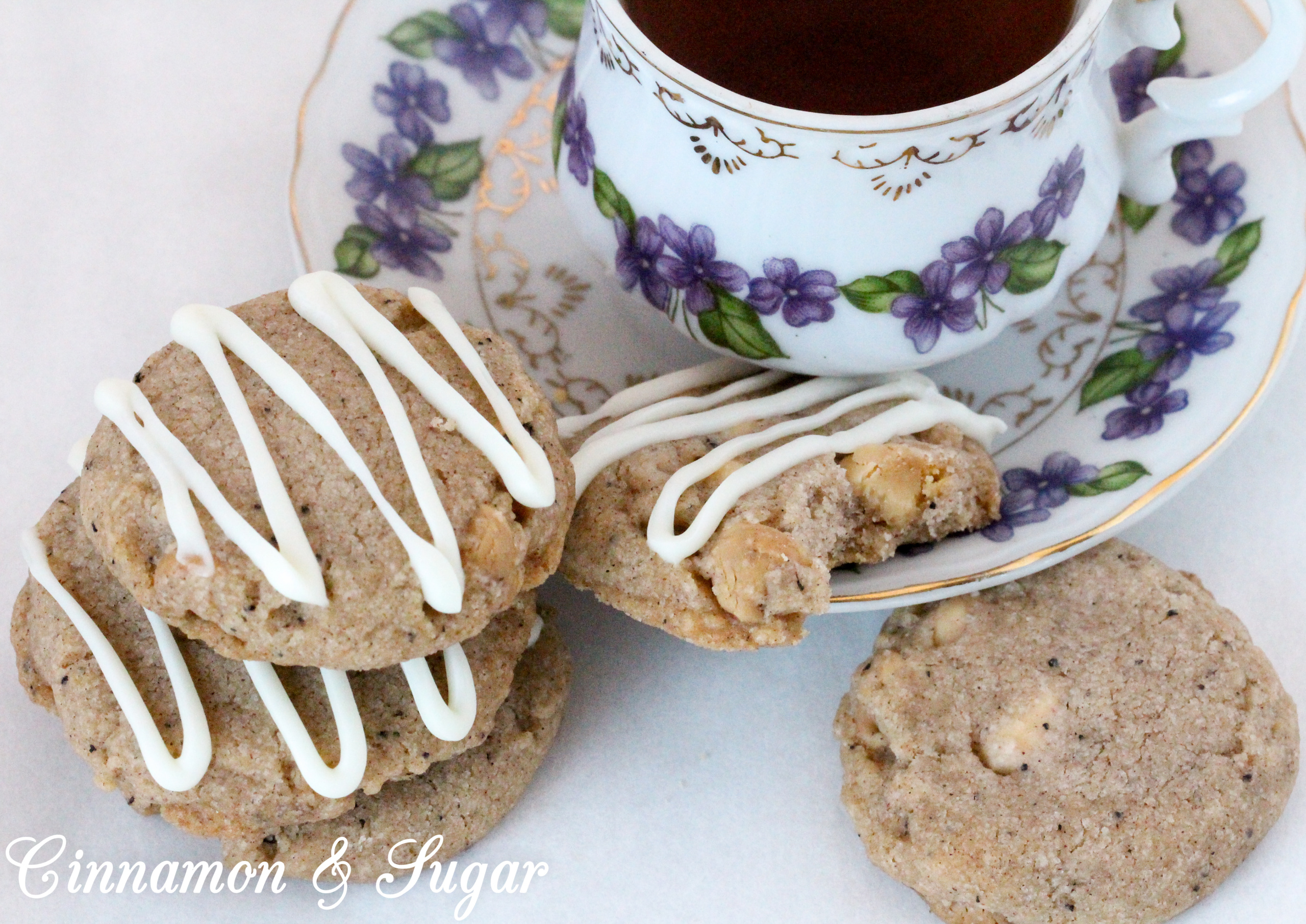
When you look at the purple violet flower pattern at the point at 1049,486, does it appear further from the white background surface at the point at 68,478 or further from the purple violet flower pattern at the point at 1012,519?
the white background surface at the point at 68,478

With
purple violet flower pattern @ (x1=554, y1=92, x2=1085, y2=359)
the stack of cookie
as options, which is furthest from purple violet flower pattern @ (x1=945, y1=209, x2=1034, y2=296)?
the stack of cookie

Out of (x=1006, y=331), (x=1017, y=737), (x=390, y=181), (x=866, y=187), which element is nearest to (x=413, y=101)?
(x=390, y=181)

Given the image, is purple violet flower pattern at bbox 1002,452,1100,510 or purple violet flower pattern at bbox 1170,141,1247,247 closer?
purple violet flower pattern at bbox 1002,452,1100,510

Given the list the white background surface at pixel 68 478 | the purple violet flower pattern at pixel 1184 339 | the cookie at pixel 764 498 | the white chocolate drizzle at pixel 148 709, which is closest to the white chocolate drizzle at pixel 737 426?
the cookie at pixel 764 498

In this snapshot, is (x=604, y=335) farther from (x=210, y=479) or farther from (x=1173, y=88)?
(x=1173, y=88)

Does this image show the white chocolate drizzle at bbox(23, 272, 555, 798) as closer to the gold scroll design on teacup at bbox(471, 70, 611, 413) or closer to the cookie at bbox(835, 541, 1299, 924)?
the gold scroll design on teacup at bbox(471, 70, 611, 413)
